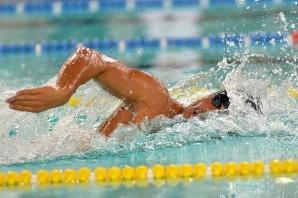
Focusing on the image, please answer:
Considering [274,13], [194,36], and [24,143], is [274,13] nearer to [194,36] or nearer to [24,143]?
[194,36]

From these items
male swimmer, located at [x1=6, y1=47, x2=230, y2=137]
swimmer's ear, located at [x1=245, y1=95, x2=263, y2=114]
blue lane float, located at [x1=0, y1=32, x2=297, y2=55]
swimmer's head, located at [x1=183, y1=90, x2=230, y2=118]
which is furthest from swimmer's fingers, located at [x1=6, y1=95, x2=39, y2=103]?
blue lane float, located at [x1=0, y1=32, x2=297, y2=55]

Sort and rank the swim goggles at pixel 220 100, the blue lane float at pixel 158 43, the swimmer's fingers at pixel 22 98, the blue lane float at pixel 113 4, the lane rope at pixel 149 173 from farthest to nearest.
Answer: the blue lane float at pixel 113 4 < the blue lane float at pixel 158 43 < the swim goggles at pixel 220 100 < the lane rope at pixel 149 173 < the swimmer's fingers at pixel 22 98

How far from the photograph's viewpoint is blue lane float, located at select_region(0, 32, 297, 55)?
268 inches

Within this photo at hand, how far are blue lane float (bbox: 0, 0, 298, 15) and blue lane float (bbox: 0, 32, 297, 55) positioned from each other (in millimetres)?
1253

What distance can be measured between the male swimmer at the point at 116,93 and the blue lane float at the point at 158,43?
3.10 meters

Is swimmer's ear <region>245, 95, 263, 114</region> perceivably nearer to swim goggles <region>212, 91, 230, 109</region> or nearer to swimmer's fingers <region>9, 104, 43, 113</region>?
swim goggles <region>212, 91, 230, 109</region>

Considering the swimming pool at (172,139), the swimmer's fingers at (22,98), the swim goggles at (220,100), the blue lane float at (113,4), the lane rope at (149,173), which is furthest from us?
the blue lane float at (113,4)

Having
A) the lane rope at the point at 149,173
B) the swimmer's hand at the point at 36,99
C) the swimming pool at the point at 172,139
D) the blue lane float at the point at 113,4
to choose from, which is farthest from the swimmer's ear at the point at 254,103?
the blue lane float at the point at 113,4

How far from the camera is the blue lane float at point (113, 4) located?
8211 millimetres

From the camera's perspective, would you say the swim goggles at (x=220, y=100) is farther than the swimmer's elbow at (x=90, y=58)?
Yes

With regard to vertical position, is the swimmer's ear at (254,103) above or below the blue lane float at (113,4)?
below

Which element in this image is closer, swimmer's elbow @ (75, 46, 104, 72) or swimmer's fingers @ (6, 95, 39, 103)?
A: swimmer's fingers @ (6, 95, 39, 103)

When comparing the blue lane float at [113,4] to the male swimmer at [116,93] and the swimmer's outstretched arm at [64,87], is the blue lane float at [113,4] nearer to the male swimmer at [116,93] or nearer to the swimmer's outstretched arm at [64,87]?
the male swimmer at [116,93]

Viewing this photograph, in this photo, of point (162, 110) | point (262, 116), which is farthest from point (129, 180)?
point (262, 116)
